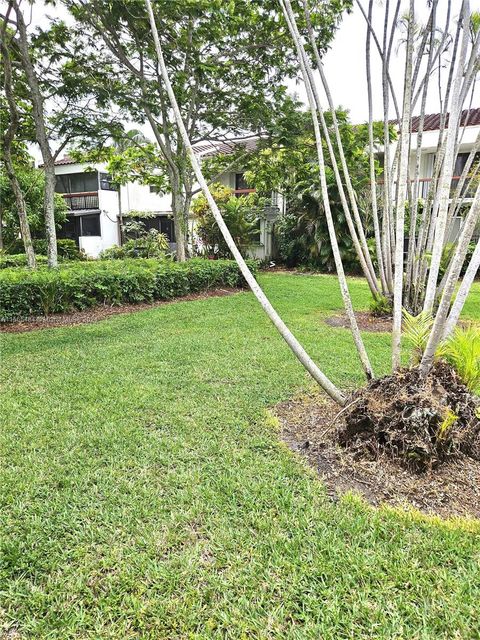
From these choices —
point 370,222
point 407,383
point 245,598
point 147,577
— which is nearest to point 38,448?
point 147,577

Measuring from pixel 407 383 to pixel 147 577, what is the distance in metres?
1.90

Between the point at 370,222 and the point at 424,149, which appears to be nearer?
the point at 370,222

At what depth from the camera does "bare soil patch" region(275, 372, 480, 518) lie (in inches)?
91.4

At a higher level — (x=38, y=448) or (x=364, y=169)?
(x=364, y=169)

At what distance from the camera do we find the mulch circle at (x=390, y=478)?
7.59 feet

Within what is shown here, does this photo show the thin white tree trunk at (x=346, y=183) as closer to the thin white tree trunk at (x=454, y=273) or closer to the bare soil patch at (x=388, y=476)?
the thin white tree trunk at (x=454, y=273)

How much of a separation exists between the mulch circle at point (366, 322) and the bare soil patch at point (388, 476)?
4.07 meters

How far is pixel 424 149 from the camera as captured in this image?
51.9 feet

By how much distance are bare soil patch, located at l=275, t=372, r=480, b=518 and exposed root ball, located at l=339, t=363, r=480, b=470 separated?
0.05 meters

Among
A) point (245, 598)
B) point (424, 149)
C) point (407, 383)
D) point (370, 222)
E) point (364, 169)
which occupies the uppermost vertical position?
point (424, 149)

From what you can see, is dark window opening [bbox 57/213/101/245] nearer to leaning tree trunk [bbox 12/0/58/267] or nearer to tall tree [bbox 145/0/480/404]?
leaning tree trunk [bbox 12/0/58/267]

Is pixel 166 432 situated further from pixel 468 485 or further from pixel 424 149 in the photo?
pixel 424 149

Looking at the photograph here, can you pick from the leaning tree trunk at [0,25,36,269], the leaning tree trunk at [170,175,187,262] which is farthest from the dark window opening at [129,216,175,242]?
the leaning tree trunk at [0,25,36,269]

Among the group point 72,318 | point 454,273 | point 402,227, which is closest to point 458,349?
point 454,273
